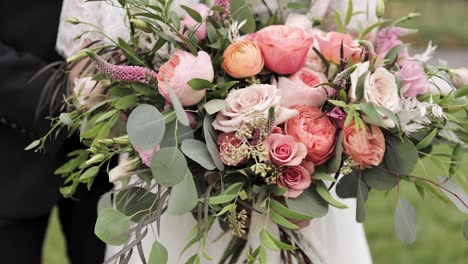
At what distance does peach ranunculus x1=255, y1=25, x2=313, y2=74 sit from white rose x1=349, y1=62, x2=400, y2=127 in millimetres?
103

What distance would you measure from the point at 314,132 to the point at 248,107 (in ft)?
0.37

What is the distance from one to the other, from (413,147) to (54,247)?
256 centimetres

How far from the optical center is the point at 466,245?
123 inches

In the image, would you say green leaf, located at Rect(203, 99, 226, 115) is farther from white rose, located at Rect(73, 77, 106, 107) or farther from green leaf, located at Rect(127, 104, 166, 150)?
white rose, located at Rect(73, 77, 106, 107)

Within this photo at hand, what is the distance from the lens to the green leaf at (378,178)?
118 centimetres


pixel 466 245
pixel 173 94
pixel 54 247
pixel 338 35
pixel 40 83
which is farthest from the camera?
pixel 54 247

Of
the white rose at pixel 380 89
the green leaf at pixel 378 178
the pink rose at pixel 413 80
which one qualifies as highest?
the white rose at pixel 380 89

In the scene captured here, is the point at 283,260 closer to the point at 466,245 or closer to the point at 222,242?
the point at 222,242

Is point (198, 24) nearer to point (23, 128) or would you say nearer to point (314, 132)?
point (314, 132)

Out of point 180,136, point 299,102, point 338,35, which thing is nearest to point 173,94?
point 180,136

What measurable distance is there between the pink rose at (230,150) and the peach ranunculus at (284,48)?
146 millimetres

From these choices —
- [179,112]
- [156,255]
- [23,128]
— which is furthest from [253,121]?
[23,128]

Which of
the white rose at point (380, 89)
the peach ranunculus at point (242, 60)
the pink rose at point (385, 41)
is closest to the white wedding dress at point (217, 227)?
the pink rose at point (385, 41)

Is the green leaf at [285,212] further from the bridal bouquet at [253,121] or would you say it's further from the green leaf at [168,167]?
the green leaf at [168,167]
